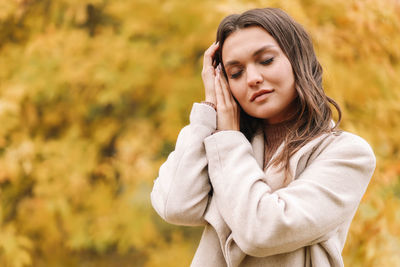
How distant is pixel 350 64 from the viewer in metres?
2.77

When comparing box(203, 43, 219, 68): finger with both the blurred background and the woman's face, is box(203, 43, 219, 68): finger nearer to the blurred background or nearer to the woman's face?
the woman's face

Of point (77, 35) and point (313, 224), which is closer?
point (313, 224)

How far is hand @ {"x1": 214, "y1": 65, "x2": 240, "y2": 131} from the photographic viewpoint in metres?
1.37

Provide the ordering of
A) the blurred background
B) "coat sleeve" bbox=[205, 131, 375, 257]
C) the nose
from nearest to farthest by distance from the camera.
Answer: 1. "coat sleeve" bbox=[205, 131, 375, 257]
2. the nose
3. the blurred background

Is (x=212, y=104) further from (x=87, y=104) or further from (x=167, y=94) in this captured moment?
(x=87, y=104)

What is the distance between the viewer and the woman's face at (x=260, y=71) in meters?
1.27

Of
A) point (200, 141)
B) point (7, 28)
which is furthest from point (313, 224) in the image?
point (7, 28)

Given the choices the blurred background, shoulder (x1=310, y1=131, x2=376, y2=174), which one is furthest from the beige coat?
the blurred background

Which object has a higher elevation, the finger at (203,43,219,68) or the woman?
the finger at (203,43,219,68)

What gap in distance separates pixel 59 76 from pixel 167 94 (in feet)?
2.68

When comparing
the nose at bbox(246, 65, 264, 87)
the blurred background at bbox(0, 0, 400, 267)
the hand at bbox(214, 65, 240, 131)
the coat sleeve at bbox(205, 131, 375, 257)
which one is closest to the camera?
the coat sleeve at bbox(205, 131, 375, 257)

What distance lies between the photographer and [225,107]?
1.38 meters

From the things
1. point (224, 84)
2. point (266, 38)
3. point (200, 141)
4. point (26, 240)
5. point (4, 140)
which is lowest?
point (26, 240)

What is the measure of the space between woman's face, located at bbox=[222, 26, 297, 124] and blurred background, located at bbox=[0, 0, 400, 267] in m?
1.48
